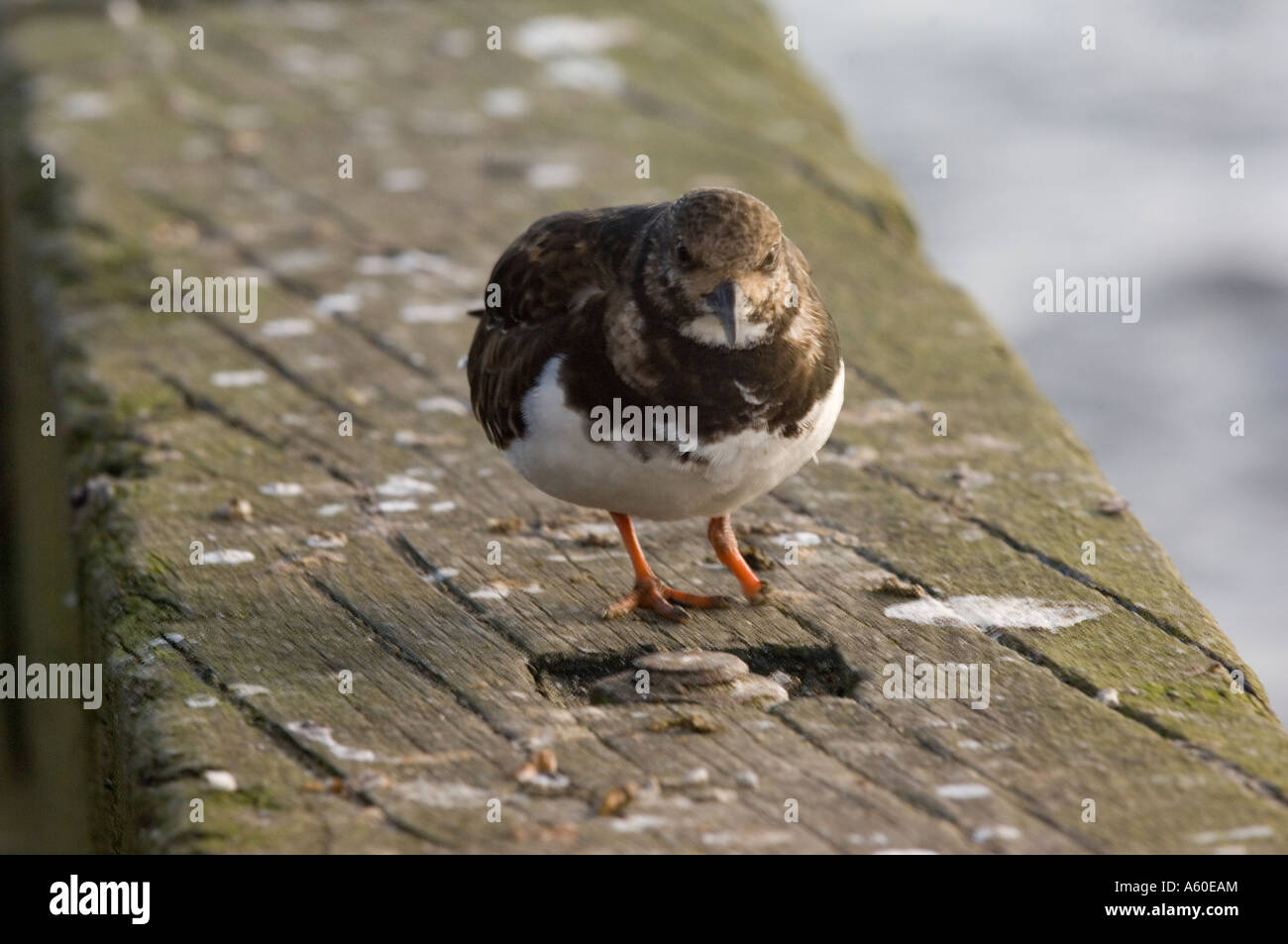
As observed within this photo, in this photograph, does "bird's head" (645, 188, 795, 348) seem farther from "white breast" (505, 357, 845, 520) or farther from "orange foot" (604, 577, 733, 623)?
"orange foot" (604, 577, 733, 623)

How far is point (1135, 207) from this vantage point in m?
11.1

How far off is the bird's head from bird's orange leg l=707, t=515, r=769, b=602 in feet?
1.57

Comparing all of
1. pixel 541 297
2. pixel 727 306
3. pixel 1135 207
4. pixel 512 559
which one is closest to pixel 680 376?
pixel 727 306

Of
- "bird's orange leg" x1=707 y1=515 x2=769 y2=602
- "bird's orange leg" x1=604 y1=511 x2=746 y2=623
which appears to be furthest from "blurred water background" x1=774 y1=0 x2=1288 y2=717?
"bird's orange leg" x1=604 y1=511 x2=746 y2=623

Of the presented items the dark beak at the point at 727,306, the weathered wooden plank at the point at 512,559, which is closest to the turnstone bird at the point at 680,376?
the dark beak at the point at 727,306

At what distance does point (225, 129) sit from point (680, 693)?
390 cm

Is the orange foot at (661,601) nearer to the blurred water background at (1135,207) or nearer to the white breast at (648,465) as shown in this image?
the white breast at (648,465)

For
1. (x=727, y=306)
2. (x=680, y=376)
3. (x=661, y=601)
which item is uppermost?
(x=727, y=306)

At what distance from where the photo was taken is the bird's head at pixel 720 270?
307cm

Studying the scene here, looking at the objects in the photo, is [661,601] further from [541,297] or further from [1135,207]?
[1135,207]

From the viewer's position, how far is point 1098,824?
2.43m

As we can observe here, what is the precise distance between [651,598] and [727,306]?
2.00 ft
